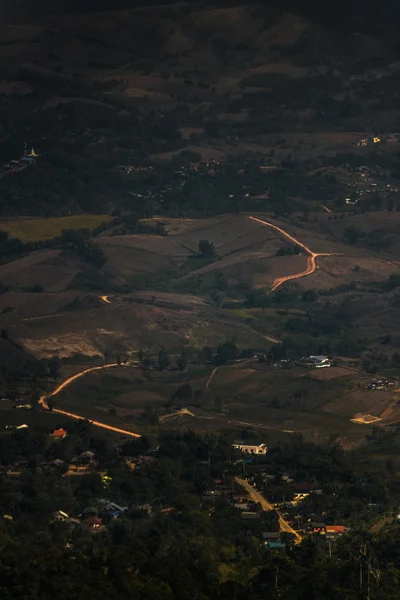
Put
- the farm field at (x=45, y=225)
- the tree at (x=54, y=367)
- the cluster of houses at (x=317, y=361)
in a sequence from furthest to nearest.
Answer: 1. the farm field at (x=45, y=225)
2. the cluster of houses at (x=317, y=361)
3. the tree at (x=54, y=367)

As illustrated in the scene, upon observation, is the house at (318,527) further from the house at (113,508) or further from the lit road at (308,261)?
the lit road at (308,261)

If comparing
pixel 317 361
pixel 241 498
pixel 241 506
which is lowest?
pixel 317 361

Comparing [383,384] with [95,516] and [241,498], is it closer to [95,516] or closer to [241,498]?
[241,498]

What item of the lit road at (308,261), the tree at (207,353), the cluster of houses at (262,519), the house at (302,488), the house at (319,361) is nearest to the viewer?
the cluster of houses at (262,519)

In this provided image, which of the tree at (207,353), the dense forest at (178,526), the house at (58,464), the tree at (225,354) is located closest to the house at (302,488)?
the dense forest at (178,526)

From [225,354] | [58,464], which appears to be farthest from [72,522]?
[225,354]

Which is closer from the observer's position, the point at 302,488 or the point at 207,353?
the point at 302,488
